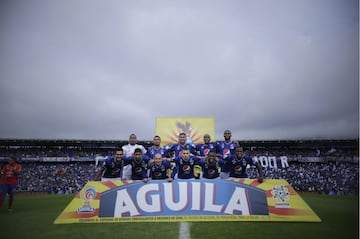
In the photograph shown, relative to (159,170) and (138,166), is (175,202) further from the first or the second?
(138,166)

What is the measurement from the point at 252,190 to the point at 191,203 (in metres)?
1.62

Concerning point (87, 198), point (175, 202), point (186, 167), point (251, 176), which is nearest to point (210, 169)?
point (186, 167)

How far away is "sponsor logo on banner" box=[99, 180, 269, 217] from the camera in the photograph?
5.32 metres

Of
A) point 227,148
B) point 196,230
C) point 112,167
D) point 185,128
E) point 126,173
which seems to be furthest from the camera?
point 185,128

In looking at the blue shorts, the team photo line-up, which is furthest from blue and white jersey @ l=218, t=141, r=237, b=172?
the blue shorts

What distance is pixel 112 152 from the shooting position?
120 feet

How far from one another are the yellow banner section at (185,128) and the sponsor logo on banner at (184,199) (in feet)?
18.9

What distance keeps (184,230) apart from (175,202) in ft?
2.83

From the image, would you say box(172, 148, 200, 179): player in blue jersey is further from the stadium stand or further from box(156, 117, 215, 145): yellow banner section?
the stadium stand

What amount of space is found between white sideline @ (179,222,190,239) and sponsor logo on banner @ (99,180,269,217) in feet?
0.86

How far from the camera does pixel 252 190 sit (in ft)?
18.1

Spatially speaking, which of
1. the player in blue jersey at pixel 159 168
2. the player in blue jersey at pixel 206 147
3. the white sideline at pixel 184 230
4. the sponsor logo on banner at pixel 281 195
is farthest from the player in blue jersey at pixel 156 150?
the sponsor logo on banner at pixel 281 195

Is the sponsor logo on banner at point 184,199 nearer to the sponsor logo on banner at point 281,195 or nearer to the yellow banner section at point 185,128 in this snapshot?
the sponsor logo on banner at point 281,195

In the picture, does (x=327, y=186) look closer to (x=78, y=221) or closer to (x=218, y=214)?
(x=218, y=214)
